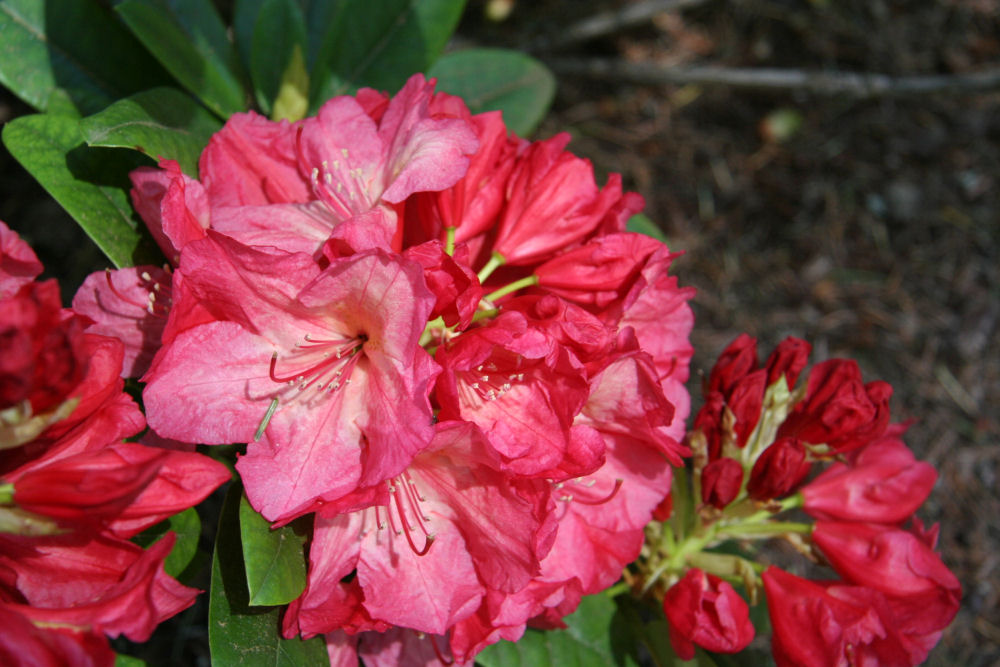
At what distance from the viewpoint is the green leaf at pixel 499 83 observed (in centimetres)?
201

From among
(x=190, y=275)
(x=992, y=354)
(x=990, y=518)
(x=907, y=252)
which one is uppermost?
(x=190, y=275)

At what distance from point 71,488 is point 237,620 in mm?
365

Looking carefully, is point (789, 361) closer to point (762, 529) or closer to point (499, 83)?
point (762, 529)

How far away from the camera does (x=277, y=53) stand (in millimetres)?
1635

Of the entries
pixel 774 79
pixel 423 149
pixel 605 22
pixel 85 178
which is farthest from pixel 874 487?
pixel 605 22

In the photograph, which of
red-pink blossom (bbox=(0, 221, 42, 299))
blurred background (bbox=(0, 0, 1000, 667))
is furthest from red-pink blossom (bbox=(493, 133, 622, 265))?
blurred background (bbox=(0, 0, 1000, 667))

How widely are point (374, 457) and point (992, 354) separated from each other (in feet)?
9.05

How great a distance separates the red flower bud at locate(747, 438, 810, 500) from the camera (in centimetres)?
130

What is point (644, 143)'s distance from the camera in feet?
10.2

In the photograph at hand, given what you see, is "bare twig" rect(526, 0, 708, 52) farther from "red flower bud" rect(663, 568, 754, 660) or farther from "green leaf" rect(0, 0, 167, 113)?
"red flower bud" rect(663, 568, 754, 660)

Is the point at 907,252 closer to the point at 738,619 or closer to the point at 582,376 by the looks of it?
the point at 738,619

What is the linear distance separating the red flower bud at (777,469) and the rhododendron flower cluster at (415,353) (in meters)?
0.16

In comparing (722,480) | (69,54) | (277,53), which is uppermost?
(69,54)

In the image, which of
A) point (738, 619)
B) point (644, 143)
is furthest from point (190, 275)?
point (644, 143)
